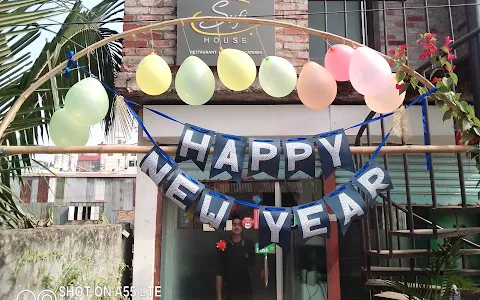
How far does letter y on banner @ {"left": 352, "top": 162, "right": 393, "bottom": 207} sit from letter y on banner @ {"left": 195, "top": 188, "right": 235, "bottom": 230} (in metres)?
0.83

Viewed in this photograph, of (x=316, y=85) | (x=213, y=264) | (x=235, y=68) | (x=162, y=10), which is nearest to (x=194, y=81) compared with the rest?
(x=235, y=68)

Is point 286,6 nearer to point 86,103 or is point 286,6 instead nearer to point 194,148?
point 194,148

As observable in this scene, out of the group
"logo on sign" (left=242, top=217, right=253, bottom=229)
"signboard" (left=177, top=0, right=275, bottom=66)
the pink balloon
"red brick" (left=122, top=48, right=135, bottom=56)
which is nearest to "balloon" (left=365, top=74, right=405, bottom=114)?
the pink balloon

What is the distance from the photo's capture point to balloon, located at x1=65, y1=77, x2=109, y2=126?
2.40 metres

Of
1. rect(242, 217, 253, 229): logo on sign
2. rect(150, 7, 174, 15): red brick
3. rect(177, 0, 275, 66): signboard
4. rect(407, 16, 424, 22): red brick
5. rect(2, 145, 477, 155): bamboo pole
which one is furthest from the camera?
rect(407, 16, 424, 22): red brick

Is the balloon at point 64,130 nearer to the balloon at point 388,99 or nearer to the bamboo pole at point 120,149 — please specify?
the bamboo pole at point 120,149

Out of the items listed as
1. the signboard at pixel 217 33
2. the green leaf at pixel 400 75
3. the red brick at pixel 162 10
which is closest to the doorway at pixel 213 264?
the signboard at pixel 217 33

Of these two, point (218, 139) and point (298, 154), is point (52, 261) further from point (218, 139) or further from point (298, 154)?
point (298, 154)

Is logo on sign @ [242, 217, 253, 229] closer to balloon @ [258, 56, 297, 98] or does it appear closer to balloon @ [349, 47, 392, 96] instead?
balloon @ [258, 56, 297, 98]

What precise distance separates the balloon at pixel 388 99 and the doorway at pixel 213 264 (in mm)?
1853

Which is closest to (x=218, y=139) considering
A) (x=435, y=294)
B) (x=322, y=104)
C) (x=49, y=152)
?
(x=322, y=104)

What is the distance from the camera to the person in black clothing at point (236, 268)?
420cm

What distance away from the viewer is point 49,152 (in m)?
2.54

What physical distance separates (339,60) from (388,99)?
1.33 ft
